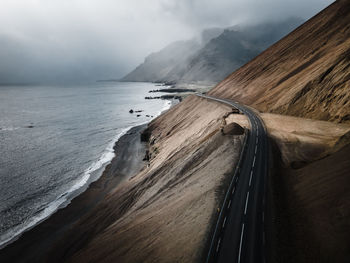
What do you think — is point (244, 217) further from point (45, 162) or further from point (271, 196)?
point (45, 162)

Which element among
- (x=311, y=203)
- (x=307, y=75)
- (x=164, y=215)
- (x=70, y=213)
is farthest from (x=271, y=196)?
(x=307, y=75)

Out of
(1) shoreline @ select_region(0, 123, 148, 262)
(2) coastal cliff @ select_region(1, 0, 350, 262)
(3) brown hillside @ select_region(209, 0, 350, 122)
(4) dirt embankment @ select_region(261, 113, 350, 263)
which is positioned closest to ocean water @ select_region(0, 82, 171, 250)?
(1) shoreline @ select_region(0, 123, 148, 262)

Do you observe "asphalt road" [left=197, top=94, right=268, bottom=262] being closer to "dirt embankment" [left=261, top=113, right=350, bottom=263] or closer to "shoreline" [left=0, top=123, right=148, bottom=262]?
"dirt embankment" [left=261, top=113, right=350, bottom=263]

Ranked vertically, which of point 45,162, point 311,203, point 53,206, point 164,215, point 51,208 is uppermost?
point 311,203

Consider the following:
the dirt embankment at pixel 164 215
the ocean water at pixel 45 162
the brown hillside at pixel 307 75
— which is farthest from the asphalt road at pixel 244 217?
the ocean water at pixel 45 162

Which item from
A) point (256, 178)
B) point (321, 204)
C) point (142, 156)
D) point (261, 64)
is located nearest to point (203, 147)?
point (256, 178)

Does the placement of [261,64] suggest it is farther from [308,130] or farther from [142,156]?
[142,156]

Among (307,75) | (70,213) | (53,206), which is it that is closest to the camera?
(70,213)
